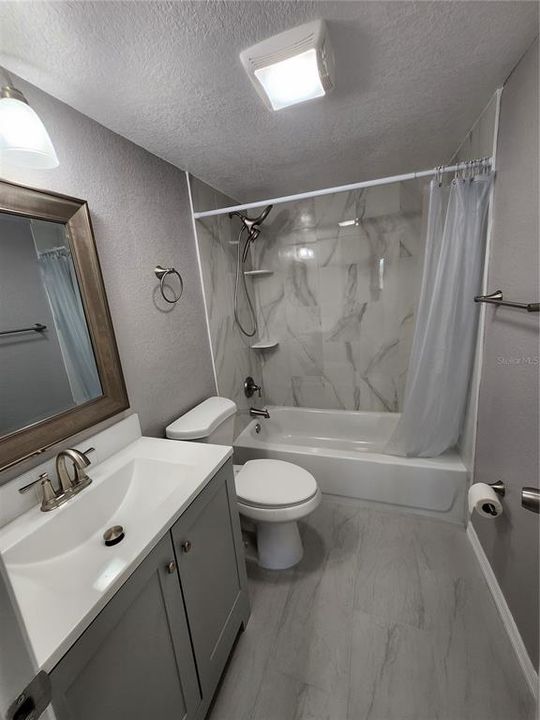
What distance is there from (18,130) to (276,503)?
64.9 inches

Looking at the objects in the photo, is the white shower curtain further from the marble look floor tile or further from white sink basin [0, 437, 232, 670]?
white sink basin [0, 437, 232, 670]

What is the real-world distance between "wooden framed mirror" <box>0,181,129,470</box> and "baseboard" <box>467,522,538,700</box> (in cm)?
184

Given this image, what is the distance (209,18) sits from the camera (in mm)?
865

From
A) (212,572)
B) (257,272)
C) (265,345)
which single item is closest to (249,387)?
(265,345)

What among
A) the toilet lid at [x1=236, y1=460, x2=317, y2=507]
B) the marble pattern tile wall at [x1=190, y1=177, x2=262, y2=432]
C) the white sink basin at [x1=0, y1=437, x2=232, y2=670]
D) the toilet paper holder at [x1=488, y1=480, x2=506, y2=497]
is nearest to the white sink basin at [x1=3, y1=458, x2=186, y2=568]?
the white sink basin at [x1=0, y1=437, x2=232, y2=670]

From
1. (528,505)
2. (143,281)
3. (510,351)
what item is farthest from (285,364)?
(528,505)

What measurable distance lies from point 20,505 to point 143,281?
100 cm

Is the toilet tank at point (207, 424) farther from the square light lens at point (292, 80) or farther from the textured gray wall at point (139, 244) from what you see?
the square light lens at point (292, 80)

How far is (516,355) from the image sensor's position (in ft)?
3.90

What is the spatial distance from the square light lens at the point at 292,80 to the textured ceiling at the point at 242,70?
3.5 inches

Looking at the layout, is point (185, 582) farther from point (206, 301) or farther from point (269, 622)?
point (206, 301)

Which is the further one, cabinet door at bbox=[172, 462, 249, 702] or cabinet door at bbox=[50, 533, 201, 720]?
cabinet door at bbox=[172, 462, 249, 702]

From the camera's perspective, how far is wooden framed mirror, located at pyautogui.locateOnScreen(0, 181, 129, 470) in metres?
0.96

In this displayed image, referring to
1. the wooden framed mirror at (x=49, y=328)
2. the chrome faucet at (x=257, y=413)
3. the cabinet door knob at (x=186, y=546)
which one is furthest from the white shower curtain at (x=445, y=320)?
the wooden framed mirror at (x=49, y=328)
